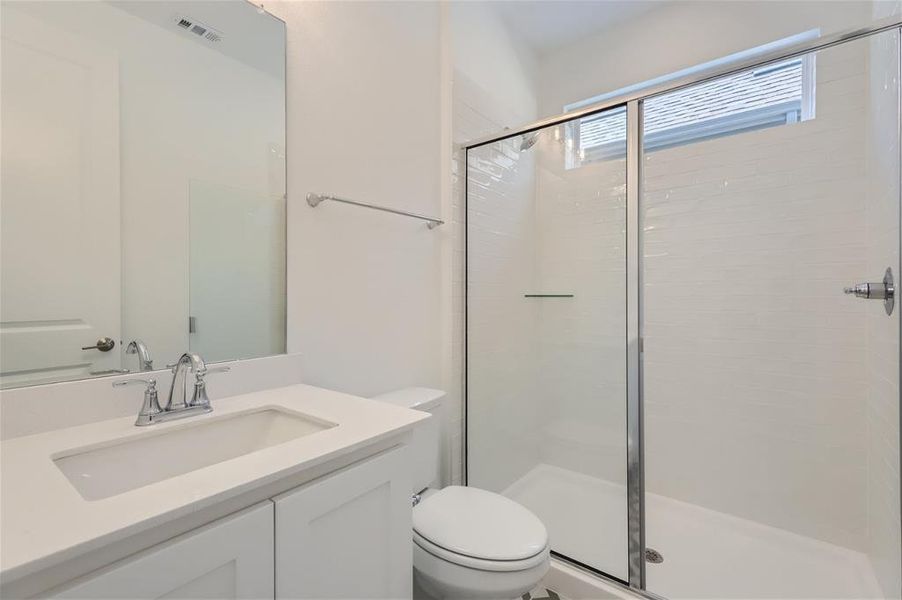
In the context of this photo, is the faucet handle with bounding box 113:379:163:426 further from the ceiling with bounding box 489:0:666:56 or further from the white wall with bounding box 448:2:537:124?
the ceiling with bounding box 489:0:666:56

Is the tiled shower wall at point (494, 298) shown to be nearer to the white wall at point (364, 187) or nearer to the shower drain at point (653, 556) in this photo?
the white wall at point (364, 187)

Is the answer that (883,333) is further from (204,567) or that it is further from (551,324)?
(204,567)

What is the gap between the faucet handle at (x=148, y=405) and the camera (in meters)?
0.91

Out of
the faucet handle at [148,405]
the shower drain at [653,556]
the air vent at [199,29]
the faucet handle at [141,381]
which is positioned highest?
the air vent at [199,29]

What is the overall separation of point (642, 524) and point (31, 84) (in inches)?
83.6

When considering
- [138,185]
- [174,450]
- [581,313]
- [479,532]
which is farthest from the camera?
[581,313]

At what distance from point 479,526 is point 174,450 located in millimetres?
856

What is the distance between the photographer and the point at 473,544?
1.18m

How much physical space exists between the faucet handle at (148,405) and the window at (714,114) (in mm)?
1724

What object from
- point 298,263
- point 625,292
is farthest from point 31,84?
point 625,292

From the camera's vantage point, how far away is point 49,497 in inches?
22.9

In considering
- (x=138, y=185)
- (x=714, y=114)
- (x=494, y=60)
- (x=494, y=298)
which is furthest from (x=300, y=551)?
(x=714, y=114)

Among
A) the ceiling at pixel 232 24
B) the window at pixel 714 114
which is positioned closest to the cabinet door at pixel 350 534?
the ceiling at pixel 232 24

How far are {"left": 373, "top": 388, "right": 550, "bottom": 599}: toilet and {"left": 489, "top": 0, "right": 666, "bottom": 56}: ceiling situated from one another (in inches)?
88.9
